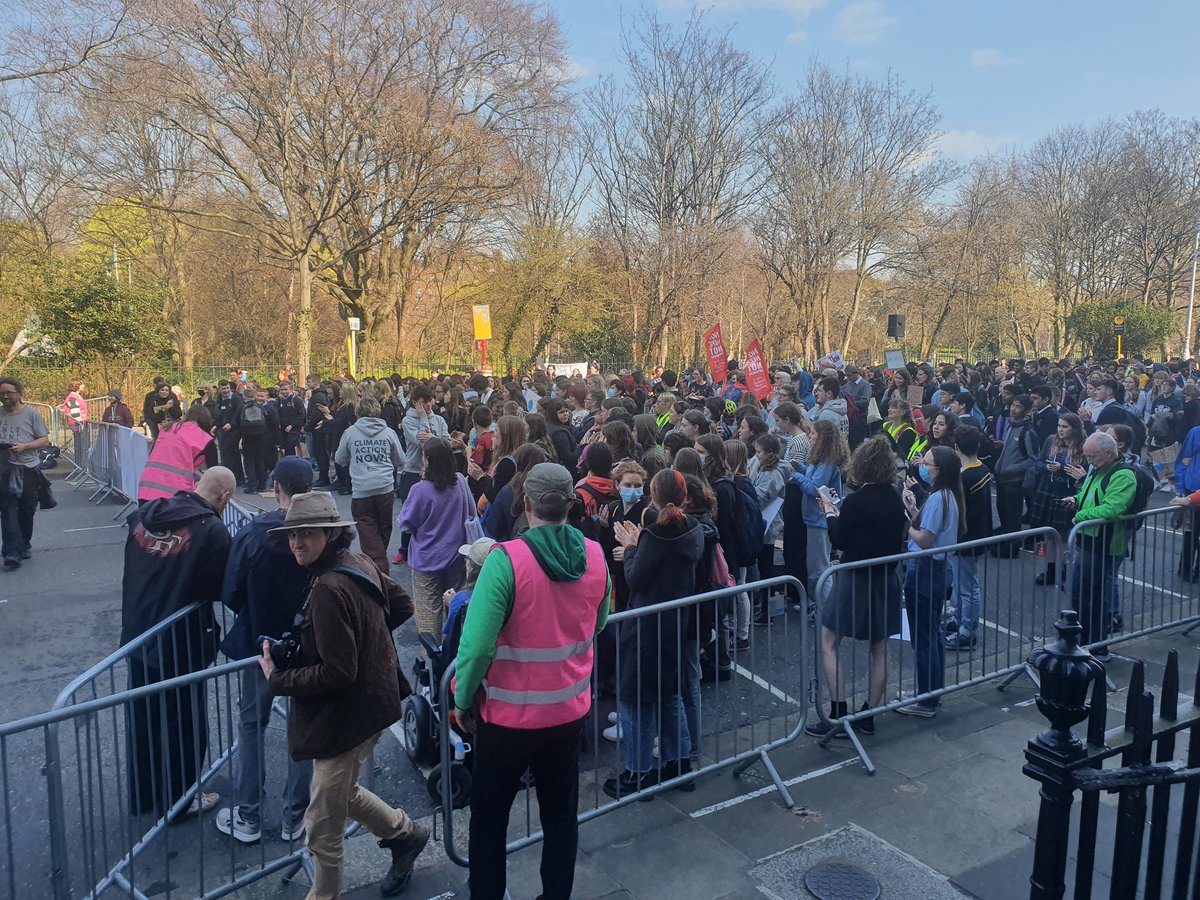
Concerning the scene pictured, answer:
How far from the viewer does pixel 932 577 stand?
5578 millimetres

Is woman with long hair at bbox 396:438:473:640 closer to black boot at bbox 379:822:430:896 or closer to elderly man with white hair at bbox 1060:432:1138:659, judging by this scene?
black boot at bbox 379:822:430:896

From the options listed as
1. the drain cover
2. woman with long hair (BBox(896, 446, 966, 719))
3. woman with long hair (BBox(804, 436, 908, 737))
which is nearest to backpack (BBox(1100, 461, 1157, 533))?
woman with long hair (BBox(896, 446, 966, 719))

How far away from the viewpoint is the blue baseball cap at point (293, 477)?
14.9 ft

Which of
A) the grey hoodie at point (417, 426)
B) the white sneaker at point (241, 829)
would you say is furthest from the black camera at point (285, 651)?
the grey hoodie at point (417, 426)

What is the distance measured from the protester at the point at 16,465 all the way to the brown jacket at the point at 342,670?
7.83 metres

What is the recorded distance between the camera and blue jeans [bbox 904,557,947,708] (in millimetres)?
5641

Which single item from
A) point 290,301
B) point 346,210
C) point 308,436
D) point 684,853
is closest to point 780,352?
point 290,301

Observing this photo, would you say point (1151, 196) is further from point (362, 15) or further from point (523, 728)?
point (523, 728)

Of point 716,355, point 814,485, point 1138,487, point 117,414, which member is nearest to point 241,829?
point 814,485

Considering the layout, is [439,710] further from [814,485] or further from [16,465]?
[16,465]

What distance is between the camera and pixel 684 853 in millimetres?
4246

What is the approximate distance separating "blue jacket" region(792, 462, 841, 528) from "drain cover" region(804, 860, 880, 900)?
3.30 metres

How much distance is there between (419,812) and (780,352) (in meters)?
50.8

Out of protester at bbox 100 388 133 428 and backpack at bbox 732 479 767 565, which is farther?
protester at bbox 100 388 133 428
